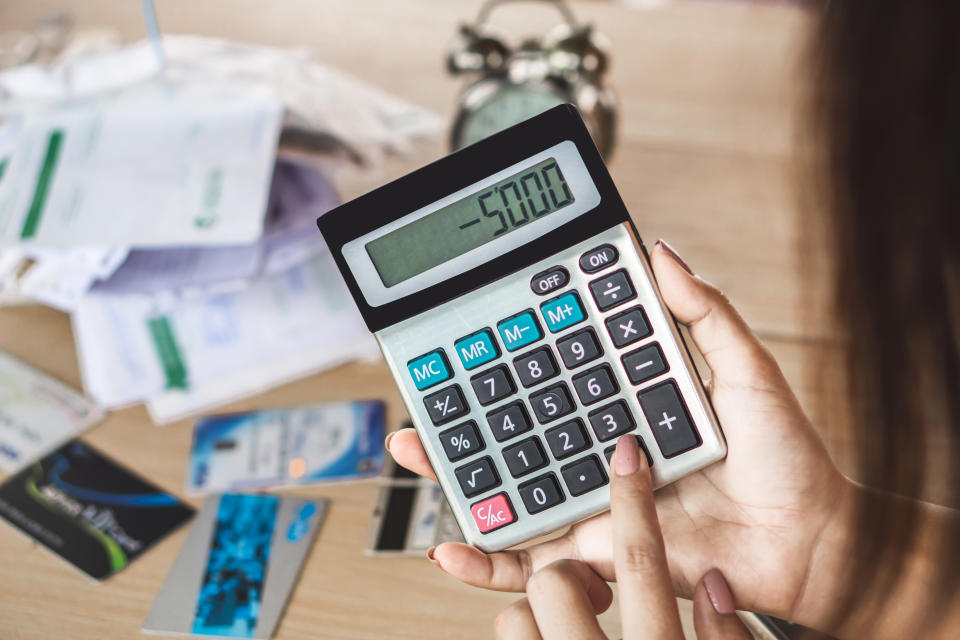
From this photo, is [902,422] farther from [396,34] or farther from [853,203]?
[396,34]

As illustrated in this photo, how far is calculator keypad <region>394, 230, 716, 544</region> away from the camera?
50 centimetres

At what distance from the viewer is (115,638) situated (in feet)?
1.76

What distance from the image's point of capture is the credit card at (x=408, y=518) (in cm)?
59

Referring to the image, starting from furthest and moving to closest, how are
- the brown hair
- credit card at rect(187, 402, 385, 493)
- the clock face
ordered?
the clock face, credit card at rect(187, 402, 385, 493), the brown hair

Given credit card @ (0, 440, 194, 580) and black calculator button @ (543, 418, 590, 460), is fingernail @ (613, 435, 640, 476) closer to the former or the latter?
black calculator button @ (543, 418, 590, 460)

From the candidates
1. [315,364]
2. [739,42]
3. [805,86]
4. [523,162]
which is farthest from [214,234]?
[739,42]

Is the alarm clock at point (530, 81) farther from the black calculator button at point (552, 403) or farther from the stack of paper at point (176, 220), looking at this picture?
the black calculator button at point (552, 403)

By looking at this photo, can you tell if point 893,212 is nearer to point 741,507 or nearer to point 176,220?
point 741,507

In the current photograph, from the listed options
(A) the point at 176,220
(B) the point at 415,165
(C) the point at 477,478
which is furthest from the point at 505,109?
(C) the point at 477,478

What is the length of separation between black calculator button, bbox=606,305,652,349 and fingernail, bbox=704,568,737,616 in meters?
0.14

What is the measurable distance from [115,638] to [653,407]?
0.37 meters

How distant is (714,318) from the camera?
49 cm

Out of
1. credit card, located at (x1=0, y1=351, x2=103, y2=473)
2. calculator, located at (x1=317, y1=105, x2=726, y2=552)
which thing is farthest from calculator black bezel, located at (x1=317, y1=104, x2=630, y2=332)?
credit card, located at (x1=0, y1=351, x2=103, y2=473)

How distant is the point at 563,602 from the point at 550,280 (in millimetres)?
183
